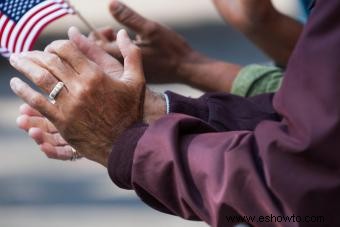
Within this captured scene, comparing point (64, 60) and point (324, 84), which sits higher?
point (324, 84)

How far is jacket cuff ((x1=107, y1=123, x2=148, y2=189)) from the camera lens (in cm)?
165

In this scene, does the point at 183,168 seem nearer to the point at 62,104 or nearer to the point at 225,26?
the point at 62,104

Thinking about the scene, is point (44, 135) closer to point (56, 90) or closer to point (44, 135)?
point (44, 135)

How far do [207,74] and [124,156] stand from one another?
0.98 metres

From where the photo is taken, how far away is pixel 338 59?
142 centimetres

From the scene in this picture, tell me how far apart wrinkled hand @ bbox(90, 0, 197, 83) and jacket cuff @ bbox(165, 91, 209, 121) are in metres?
0.48

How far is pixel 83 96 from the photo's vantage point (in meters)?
1.70

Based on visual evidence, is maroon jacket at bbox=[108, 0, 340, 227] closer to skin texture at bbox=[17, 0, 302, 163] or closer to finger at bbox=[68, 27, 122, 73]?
finger at bbox=[68, 27, 122, 73]

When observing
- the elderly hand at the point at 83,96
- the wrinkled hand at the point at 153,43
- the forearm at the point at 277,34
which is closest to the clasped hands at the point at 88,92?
the elderly hand at the point at 83,96

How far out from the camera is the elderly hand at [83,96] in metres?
1.71

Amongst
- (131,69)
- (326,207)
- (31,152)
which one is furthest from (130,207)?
(326,207)

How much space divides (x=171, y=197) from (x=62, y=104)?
11.4 inches

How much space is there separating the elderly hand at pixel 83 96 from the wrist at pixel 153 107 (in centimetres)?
3

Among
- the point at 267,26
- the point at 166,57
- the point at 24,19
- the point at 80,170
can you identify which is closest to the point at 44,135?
the point at 24,19
